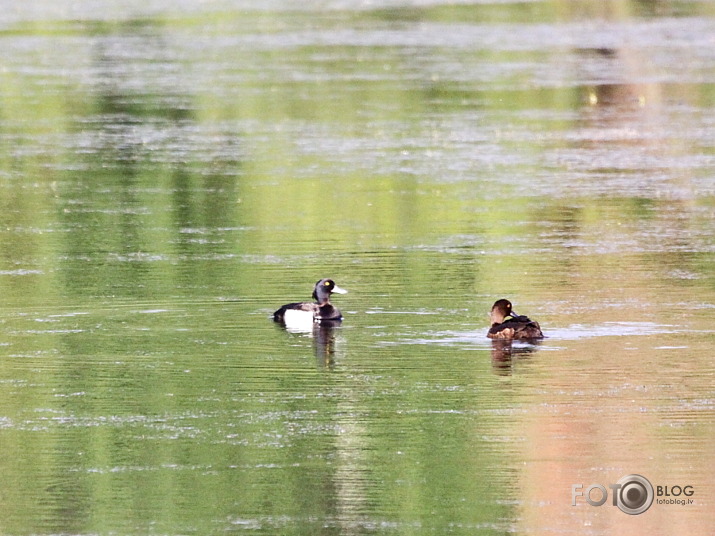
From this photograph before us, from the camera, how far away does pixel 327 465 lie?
9.94m

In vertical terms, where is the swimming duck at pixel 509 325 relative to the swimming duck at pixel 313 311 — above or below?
below

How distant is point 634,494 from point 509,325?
362 centimetres

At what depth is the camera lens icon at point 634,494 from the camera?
361 inches

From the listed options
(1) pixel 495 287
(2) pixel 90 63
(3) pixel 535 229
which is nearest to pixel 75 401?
(1) pixel 495 287

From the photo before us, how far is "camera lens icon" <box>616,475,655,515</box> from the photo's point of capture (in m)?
9.18

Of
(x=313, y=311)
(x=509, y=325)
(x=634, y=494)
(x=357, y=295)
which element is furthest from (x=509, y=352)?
(x=634, y=494)

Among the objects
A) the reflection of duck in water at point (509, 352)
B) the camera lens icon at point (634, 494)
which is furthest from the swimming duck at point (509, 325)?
the camera lens icon at point (634, 494)

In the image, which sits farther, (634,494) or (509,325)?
(509,325)

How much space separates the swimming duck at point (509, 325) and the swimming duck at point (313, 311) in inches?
51.3

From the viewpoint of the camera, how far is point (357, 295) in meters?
15.0

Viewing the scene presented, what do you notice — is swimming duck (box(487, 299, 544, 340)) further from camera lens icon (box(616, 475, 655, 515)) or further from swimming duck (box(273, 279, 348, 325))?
camera lens icon (box(616, 475, 655, 515))

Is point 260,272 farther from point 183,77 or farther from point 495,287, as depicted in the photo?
point 183,77

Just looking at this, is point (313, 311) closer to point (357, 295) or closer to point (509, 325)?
point (357, 295)

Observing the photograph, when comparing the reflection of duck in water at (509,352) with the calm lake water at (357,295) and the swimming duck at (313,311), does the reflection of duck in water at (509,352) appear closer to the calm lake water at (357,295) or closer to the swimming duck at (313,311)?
the calm lake water at (357,295)
